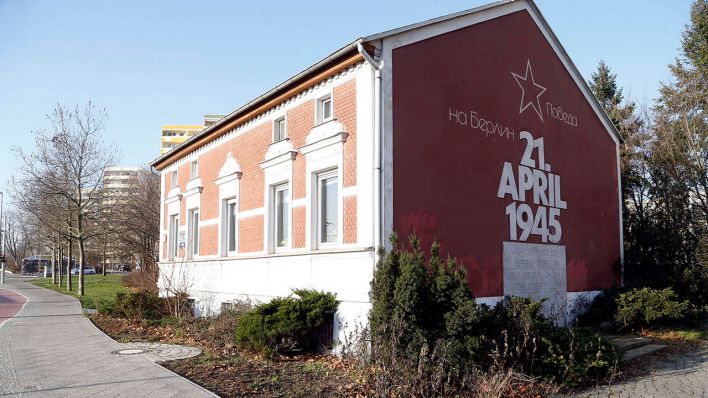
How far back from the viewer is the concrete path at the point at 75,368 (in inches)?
298

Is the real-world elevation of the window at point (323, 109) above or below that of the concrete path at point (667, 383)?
above

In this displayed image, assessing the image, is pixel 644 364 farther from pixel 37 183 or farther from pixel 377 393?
pixel 37 183

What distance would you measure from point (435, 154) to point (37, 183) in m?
24.6

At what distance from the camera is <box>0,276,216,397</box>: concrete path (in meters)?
7.56

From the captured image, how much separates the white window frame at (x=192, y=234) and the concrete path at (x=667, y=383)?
13966 millimetres

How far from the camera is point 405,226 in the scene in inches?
408

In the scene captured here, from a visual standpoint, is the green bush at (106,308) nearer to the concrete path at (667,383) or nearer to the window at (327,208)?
the window at (327,208)

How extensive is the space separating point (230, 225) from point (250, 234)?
199 cm

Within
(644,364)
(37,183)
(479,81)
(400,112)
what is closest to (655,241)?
(644,364)

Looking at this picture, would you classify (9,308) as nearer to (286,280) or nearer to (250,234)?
(250,234)

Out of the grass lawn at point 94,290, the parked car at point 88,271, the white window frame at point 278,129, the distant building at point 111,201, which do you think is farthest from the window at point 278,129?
the parked car at point 88,271

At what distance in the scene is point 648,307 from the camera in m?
13.2

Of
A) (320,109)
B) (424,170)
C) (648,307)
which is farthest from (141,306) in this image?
(648,307)

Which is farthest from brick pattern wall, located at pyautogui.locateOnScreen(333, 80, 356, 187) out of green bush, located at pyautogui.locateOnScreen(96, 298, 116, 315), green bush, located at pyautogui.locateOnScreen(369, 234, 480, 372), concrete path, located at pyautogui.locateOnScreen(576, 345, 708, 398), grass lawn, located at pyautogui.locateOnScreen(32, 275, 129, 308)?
grass lawn, located at pyautogui.locateOnScreen(32, 275, 129, 308)
